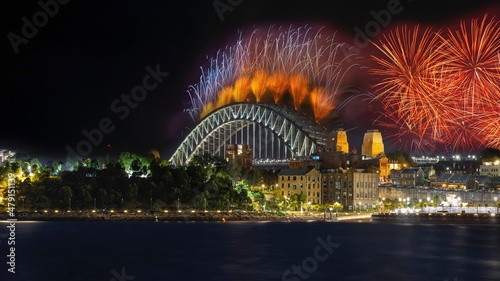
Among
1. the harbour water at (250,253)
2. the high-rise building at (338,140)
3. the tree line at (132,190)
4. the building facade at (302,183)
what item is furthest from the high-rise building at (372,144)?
the harbour water at (250,253)

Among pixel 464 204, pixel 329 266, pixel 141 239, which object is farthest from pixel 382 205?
pixel 329 266

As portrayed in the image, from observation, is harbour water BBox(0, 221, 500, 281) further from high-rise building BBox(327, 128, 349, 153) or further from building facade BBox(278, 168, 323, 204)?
high-rise building BBox(327, 128, 349, 153)

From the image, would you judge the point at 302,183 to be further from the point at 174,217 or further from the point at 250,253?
the point at 250,253

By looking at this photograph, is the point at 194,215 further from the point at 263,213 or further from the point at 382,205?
the point at 382,205

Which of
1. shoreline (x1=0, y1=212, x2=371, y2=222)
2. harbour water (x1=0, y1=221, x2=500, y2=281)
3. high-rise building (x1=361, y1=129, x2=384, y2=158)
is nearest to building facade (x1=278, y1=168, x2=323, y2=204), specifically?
shoreline (x1=0, y1=212, x2=371, y2=222)

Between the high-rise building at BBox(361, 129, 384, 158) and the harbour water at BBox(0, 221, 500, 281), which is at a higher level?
the high-rise building at BBox(361, 129, 384, 158)

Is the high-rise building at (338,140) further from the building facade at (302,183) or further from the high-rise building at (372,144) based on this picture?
the building facade at (302,183)
